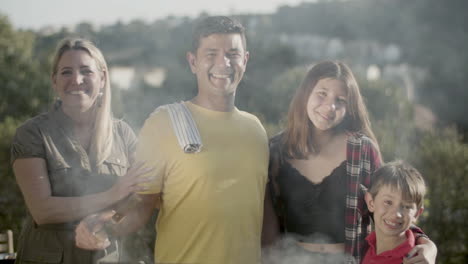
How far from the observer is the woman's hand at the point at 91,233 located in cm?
172

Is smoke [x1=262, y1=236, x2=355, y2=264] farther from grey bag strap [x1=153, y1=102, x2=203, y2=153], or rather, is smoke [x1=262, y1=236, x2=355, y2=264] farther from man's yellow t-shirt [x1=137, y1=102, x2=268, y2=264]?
grey bag strap [x1=153, y1=102, x2=203, y2=153]

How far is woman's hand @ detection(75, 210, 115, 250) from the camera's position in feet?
5.64

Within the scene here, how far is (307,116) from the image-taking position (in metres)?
2.13

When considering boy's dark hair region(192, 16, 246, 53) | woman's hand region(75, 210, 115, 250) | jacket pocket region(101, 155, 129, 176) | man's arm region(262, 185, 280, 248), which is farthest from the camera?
man's arm region(262, 185, 280, 248)

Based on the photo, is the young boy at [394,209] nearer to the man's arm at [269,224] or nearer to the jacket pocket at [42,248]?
the man's arm at [269,224]

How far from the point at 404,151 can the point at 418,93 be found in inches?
347

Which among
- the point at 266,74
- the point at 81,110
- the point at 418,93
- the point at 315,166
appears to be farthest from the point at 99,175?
the point at 418,93

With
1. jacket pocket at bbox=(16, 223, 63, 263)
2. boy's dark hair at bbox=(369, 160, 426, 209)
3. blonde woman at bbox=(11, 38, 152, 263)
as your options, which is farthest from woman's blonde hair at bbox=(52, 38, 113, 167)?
boy's dark hair at bbox=(369, 160, 426, 209)

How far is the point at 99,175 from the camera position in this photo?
6.45 ft

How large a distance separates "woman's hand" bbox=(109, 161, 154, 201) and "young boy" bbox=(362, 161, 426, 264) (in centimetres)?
92

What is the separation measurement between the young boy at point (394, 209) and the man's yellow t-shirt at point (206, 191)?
19.8 inches

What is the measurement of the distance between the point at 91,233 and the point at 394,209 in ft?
3.80

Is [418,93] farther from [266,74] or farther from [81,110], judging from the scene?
[81,110]

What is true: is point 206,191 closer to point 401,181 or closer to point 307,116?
point 307,116
